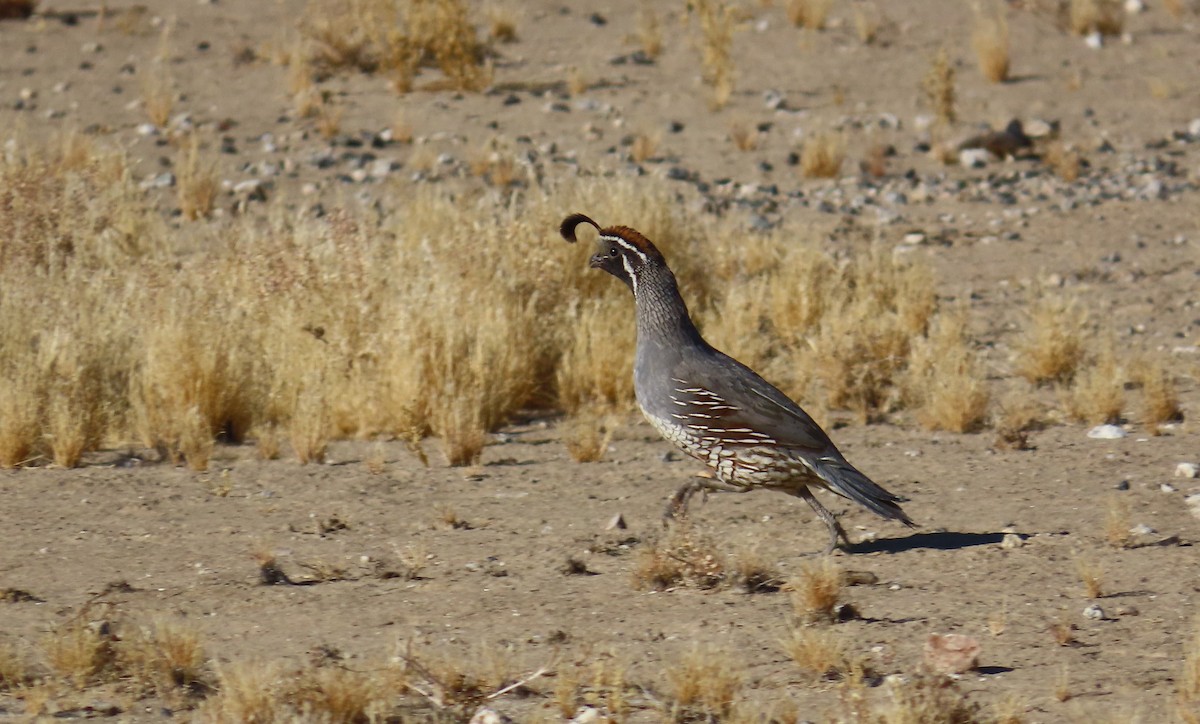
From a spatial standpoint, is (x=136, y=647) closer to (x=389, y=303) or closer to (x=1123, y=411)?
(x=389, y=303)

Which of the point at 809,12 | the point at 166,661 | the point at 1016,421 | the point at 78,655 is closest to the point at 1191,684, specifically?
the point at 166,661

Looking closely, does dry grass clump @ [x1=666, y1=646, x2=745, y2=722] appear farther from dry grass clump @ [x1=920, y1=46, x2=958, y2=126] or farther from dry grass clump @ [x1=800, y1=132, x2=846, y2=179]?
dry grass clump @ [x1=920, y1=46, x2=958, y2=126]

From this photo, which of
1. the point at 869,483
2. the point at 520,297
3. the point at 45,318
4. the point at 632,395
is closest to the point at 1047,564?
the point at 869,483

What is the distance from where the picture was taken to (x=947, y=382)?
29.3 feet

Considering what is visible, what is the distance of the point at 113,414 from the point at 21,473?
0.74 metres

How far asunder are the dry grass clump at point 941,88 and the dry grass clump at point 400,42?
14.1 feet

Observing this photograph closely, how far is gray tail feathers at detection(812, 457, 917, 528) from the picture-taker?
625 cm

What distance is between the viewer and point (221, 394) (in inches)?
340

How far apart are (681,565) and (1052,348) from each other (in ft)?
14.2

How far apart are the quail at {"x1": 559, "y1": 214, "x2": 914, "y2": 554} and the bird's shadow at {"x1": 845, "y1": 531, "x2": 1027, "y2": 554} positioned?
0.41ft

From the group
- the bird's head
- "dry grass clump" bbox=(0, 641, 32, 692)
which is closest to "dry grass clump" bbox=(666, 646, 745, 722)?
"dry grass clump" bbox=(0, 641, 32, 692)

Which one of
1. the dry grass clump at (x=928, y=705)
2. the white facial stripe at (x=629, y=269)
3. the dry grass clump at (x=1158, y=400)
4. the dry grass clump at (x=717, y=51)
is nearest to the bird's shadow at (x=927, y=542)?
the white facial stripe at (x=629, y=269)

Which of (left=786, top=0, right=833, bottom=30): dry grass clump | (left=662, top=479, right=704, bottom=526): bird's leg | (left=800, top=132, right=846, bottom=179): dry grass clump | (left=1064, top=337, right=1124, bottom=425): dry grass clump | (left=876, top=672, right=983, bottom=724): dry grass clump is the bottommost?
(left=876, top=672, right=983, bottom=724): dry grass clump

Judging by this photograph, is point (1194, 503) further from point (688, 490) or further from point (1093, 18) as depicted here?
point (1093, 18)
